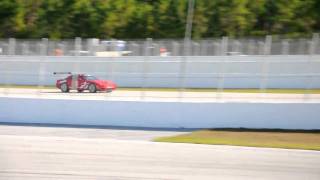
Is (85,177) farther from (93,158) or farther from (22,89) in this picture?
(22,89)

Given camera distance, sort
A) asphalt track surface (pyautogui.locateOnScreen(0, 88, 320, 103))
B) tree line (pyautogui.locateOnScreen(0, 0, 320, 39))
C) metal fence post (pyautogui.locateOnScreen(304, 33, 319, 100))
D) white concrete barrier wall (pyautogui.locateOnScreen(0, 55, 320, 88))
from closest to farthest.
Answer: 1. metal fence post (pyautogui.locateOnScreen(304, 33, 319, 100))
2. asphalt track surface (pyautogui.locateOnScreen(0, 88, 320, 103))
3. white concrete barrier wall (pyautogui.locateOnScreen(0, 55, 320, 88))
4. tree line (pyautogui.locateOnScreen(0, 0, 320, 39))

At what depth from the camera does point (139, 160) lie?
576 inches

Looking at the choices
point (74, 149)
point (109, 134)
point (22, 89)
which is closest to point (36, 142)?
point (74, 149)

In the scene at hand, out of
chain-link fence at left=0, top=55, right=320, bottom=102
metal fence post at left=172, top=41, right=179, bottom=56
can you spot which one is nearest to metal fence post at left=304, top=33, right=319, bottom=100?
chain-link fence at left=0, top=55, right=320, bottom=102

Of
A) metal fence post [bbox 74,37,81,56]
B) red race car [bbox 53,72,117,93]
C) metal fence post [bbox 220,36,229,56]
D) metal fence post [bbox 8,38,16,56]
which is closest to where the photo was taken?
red race car [bbox 53,72,117,93]

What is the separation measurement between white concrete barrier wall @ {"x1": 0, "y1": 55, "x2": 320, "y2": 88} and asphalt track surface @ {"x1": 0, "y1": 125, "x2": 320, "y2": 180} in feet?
26.1

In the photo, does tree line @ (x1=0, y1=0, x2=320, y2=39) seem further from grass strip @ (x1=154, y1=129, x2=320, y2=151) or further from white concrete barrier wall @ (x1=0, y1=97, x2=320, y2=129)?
grass strip @ (x1=154, y1=129, x2=320, y2=151)

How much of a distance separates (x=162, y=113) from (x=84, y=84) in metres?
7.67

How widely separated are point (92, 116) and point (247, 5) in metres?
34.0

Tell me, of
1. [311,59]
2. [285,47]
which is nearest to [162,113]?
[311,59]

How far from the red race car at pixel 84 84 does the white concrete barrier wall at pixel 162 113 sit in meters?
3.75

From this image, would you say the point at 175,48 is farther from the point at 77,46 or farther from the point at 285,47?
the point at 285,47

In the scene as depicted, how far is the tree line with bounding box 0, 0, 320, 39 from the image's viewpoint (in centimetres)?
5644

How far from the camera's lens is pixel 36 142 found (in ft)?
62.2
